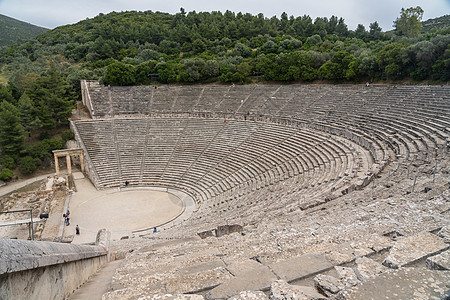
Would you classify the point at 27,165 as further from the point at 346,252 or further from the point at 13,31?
the point at 13,31

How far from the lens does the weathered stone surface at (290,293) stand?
2.59m

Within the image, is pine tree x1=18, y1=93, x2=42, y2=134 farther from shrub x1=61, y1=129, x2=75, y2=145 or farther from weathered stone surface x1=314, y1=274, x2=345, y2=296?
weathered stone surface x1=314, y1=274, x2=345, y2=296

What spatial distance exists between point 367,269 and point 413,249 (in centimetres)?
74

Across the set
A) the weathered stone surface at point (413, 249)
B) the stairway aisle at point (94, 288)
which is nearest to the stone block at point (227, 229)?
the stairway aisle at point (94, 288)

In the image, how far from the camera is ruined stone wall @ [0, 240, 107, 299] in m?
2.36

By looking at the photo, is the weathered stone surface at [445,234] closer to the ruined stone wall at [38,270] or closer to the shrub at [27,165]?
the ruined stone wall at [38,270]

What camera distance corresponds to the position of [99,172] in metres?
23.0

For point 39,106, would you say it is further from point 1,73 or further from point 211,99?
point 1,73

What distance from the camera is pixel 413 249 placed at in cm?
337

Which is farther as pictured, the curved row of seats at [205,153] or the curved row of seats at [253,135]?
the curved row of seats at [205,153]

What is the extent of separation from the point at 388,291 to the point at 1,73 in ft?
217

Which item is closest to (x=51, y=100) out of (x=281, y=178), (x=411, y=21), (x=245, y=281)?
(x=281, y=178)

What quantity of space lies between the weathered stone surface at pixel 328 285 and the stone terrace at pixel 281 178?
0.01 m

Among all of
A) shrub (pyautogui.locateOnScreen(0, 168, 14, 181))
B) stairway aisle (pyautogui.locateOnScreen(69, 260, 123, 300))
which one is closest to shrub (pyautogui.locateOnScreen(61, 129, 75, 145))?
shrub (pyautogui.locateOnScreen(0, 168, 14, 181))
